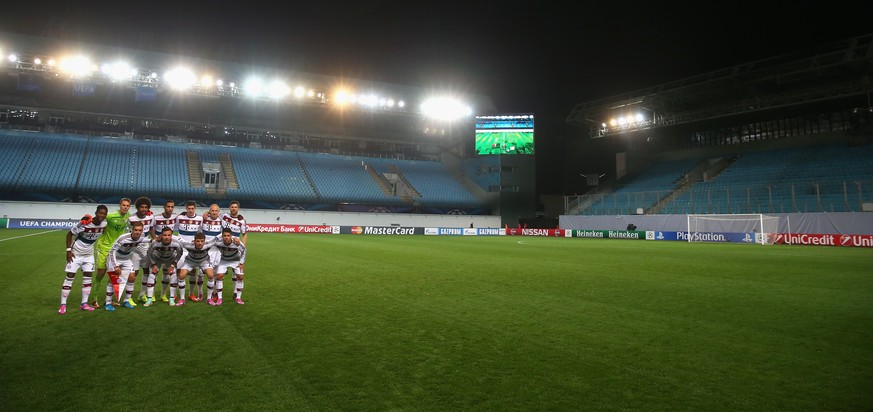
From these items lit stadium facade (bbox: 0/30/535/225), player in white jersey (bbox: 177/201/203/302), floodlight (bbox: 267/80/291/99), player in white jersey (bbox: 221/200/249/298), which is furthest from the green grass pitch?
lit stadium facade (bbox: 0/30/535/225)

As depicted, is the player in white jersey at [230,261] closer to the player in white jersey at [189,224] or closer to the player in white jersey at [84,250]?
the player in white jersey at [189,224]

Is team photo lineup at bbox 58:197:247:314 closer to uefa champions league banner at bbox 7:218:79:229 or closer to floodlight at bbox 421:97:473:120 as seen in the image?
uefa champions league banner at bbox 7:218:79:229

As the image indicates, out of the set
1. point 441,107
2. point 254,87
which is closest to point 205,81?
point 254,87

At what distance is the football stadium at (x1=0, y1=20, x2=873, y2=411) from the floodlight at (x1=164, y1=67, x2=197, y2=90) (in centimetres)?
19

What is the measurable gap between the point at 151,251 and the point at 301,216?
115ft

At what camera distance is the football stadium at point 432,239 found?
13.3 ft

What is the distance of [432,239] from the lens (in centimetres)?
3247

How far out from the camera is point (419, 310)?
7145 mm

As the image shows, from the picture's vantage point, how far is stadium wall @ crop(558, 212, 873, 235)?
2636 cm

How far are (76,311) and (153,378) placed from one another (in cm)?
420

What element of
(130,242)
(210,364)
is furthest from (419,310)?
(130,242)

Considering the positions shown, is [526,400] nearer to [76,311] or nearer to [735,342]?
[735,342]

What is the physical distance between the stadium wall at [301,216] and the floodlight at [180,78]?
9.85 m

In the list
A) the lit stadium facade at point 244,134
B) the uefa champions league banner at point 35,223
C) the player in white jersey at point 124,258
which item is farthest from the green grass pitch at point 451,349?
the lit stadium facade at point 244,134
